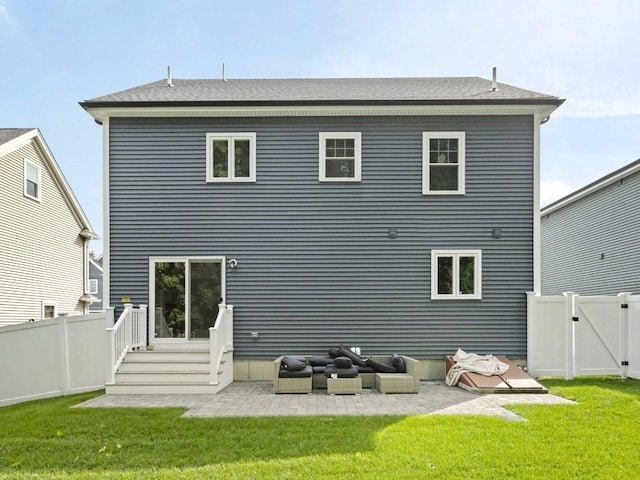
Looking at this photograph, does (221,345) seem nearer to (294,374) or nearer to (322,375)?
(294,374)

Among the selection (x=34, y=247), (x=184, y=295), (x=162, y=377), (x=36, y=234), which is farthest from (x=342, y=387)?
(x=36, y=234)

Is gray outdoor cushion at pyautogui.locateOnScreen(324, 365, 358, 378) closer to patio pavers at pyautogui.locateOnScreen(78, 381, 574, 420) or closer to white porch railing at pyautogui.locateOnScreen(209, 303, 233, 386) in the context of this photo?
patio pavers at pyautogui.locateOnScreen(78, 381, 574, 420)

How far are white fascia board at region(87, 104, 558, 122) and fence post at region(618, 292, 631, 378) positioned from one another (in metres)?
4.29

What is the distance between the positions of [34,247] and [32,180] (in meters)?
2.13

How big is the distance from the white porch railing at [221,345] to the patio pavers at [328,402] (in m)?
0.36

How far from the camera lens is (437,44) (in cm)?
1213

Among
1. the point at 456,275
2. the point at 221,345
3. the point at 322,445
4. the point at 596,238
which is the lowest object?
the point at 322,445

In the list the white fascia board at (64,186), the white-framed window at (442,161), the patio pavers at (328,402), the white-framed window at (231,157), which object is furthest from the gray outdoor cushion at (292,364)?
the white fascia board at (64,186)

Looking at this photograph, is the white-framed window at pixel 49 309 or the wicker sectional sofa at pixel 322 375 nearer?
the wicker sectional sofa at pixel 322 375

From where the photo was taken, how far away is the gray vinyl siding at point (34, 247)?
13164mm

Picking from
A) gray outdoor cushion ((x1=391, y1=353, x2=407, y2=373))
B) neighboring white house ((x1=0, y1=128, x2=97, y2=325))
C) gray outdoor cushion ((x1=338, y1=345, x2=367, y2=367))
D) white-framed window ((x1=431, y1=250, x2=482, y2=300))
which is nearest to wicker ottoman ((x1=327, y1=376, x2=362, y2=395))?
gray outdoor cushion ((x1=338, y1=345, x2=367, y2=367))

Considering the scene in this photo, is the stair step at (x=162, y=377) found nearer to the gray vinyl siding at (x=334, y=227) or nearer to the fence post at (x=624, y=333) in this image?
the gray vinyl siding at (x=334, y=227)

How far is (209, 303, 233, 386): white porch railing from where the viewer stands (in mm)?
8508

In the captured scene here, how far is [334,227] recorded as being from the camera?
10.0 m
